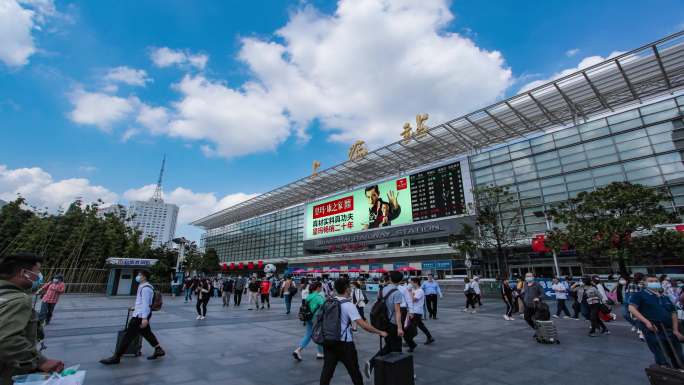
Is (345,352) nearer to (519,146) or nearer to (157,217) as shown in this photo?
(519,146)

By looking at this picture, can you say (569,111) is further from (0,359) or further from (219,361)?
(0,359)

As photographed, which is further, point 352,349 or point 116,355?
point 116,355

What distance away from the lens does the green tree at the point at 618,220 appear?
51.5ft

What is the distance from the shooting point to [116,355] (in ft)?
17.9

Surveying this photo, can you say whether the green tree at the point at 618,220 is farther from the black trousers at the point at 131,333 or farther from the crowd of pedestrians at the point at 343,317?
the black trousers at the point at 131,333

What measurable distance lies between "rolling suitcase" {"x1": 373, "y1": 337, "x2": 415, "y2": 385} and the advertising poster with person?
104ft

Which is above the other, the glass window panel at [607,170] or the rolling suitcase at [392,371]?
the glass window panel at [607,170]

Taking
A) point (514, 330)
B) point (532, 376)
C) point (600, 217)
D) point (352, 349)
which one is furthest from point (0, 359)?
point (600, 217)

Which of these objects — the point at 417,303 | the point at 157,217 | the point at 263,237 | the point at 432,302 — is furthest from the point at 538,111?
the point at 157,217

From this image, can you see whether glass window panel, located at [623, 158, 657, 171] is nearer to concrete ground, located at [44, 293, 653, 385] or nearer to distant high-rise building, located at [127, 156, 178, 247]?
concrete ground, located at [44, 293, 653, 385]

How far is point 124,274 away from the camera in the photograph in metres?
20.8

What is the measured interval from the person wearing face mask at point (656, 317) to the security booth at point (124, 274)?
23856 millimetres

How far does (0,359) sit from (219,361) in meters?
4.24

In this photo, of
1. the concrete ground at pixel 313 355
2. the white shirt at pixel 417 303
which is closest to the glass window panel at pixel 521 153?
the concrete ground at pixel 313 355
